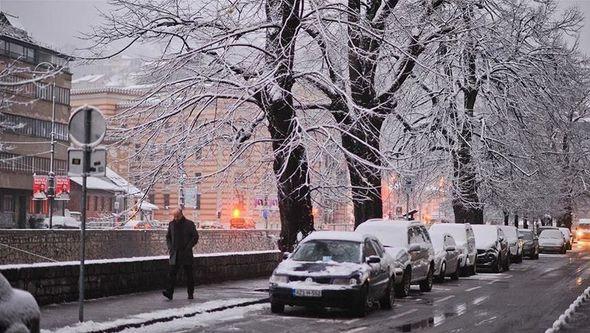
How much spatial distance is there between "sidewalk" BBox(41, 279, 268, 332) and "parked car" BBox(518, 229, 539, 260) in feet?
99.0

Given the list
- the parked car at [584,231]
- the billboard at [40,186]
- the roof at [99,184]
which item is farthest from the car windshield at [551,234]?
the roof at [99,184]

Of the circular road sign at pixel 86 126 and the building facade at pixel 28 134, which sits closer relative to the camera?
the circular road sign at pixel 86 126

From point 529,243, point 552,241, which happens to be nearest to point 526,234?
point 529,243

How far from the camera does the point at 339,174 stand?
27094 mm

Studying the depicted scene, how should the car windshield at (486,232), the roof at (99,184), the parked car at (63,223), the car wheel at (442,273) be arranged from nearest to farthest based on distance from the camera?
the car wheel at (442,273), the car windshield at (486,232), the parked car at (63,223), the roof at (99,184)

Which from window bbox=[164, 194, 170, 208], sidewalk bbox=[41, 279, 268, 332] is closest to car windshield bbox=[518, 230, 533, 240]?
sidewalk bbox=[41, 279, 268, 332]

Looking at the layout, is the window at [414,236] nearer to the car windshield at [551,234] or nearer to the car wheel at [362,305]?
the car wheel at [362,305]

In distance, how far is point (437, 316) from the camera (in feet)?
54.2

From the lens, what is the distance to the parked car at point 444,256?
86.6 ft

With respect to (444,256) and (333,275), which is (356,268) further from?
(444,256)

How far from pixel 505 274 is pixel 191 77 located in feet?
53.2

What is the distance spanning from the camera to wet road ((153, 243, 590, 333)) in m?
14.4

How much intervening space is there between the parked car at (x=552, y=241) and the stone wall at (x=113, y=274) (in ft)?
123

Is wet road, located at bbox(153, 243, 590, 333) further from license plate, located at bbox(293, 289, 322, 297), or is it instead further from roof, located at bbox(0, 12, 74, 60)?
roof, located at bbox(0, 12, 74, 60)
